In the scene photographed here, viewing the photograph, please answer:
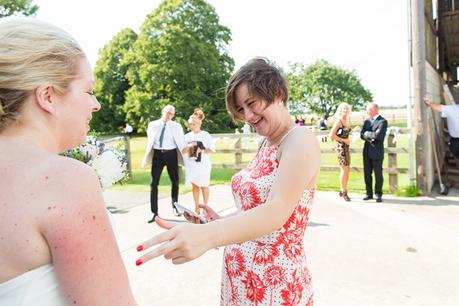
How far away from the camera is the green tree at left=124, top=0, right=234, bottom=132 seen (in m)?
32.8

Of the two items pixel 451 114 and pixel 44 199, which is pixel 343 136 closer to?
pixel 451 114

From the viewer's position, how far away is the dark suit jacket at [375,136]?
25.4 ft

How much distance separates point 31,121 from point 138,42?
37.1m

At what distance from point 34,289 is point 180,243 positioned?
0.40m

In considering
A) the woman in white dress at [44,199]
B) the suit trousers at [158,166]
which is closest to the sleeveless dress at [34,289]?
the woman in white dress at [44,199]

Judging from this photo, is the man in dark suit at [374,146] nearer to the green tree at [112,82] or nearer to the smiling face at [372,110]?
the smiling face at [372,110]

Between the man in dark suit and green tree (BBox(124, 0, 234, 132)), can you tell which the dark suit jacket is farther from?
green tree (BBox(124, 0, 234, 132))

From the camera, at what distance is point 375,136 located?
25.6 ft

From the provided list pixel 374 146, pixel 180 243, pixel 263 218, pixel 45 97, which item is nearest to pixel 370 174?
pixel 374 146

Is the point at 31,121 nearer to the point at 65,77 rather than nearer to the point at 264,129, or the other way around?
the point at 65,77

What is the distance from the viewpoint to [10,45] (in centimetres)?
97

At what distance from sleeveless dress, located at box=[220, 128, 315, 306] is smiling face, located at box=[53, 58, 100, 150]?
3.20 feet

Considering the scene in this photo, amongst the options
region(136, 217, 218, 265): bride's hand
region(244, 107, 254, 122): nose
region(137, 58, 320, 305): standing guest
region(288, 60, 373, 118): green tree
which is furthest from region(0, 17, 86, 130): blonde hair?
region(288, 60, 373, 118): green tree

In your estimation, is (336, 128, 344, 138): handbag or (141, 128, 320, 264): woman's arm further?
(336, 128, 344, 138): handbag
